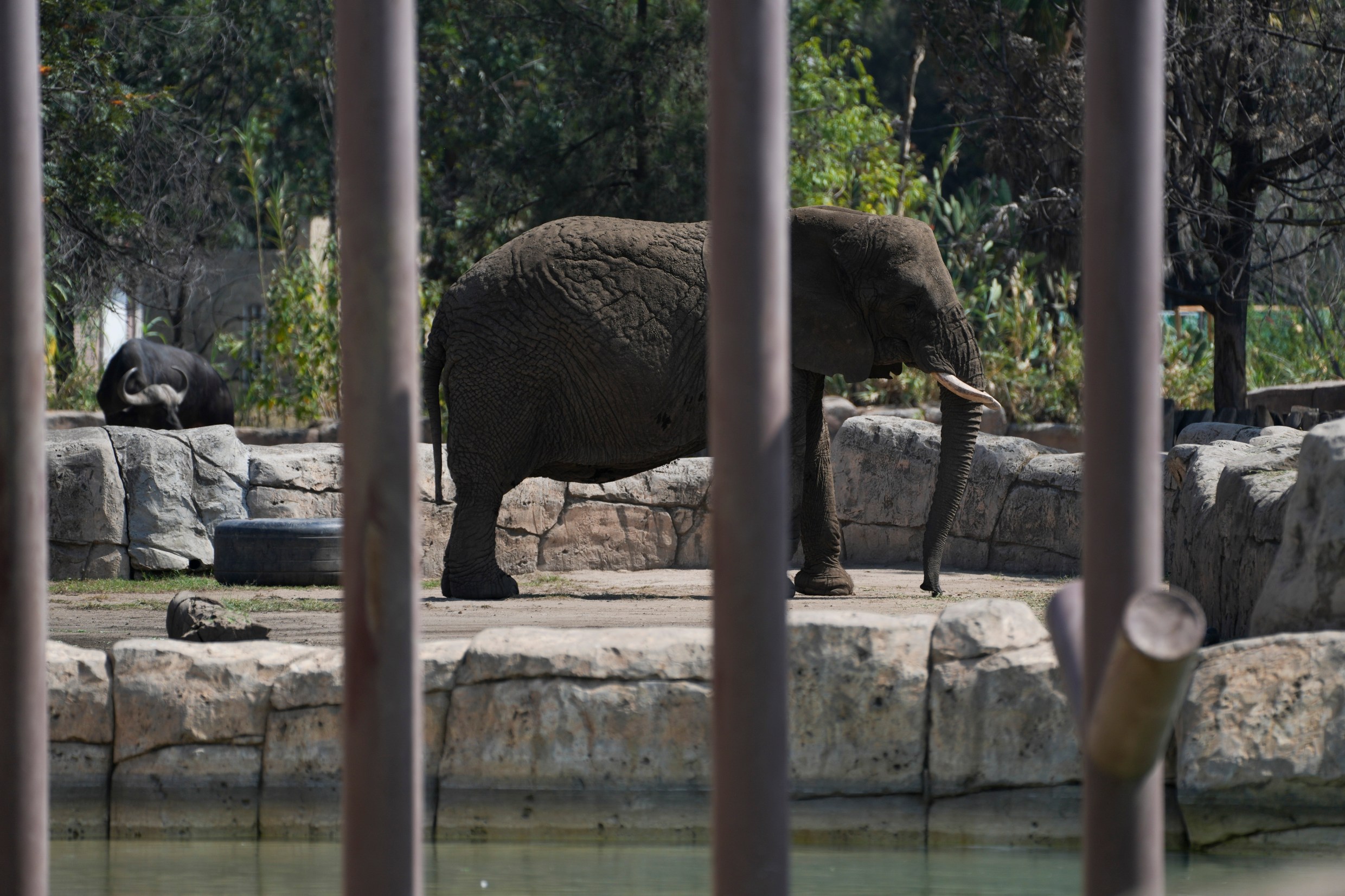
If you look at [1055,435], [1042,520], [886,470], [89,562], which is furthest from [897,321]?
[1055,435]

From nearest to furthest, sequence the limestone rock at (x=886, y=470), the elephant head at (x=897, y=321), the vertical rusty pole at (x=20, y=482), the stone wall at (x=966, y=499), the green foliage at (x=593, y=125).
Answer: the vertical rusty pole at (x=20, y=482)
the elephant head at (x=897, y=321)
the stone wall at (x=966, y=499)
the limestone rock at (x=886, y=470)
the green foliage at (x=593, y=125)

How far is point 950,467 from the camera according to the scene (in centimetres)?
908

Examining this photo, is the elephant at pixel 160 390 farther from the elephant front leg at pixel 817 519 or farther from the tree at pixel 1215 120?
the elephant front leg at pixel 817 519

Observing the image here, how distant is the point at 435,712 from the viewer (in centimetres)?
487

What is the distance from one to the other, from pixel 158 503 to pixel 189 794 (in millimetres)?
5830

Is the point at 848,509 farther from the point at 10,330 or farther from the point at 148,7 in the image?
the point at 148,7

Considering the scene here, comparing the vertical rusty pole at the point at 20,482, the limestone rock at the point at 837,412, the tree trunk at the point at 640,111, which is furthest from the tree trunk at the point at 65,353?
the vertical rusty pole at the point at 20,482

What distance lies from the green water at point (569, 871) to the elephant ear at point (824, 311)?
4.54m

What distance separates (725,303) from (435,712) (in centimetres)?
272

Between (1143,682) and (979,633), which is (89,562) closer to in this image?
(979,633)

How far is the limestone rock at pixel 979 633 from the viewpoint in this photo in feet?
15.7

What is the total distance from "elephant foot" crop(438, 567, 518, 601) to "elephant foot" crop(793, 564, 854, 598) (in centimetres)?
161

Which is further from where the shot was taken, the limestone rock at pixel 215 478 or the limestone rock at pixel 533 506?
the limestone rock at pixel 533 506

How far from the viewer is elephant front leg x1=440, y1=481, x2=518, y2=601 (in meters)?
9.18
